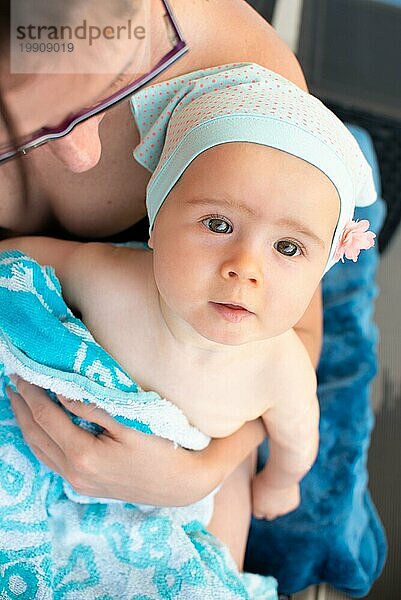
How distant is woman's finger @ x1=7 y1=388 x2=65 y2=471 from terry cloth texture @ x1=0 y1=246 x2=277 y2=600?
0.03m

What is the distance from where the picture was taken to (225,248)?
31.7 inches

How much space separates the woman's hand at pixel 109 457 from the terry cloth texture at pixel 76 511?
0.02 m

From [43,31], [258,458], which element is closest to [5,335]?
[43,31]

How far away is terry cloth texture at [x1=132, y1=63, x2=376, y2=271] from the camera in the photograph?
81 centimetres

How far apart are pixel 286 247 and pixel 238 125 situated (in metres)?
0.15

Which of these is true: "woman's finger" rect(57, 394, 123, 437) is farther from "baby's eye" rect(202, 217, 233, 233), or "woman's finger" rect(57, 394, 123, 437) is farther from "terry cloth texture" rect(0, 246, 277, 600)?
"baby's eye" rect(202, 217, 233, 233)

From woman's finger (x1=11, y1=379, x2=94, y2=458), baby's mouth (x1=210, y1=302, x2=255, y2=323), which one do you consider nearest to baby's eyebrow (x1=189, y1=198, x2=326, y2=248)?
baby's mouth (x1=210, y1=302, x2=255, y2=323)

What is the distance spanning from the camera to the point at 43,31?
2.24 ft

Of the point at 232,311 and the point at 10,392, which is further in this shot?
the point at 10,392

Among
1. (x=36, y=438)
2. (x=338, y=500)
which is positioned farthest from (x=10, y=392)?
(x=338, y=500)

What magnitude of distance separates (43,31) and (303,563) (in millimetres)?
997

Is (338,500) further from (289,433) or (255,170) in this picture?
(255,170)

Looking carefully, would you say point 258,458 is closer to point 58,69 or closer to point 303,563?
point 303,563

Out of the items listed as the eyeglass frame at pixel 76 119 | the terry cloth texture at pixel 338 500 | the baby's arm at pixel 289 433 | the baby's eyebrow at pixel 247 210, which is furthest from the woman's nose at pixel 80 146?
the terry cloth texture at pixel 338 500
